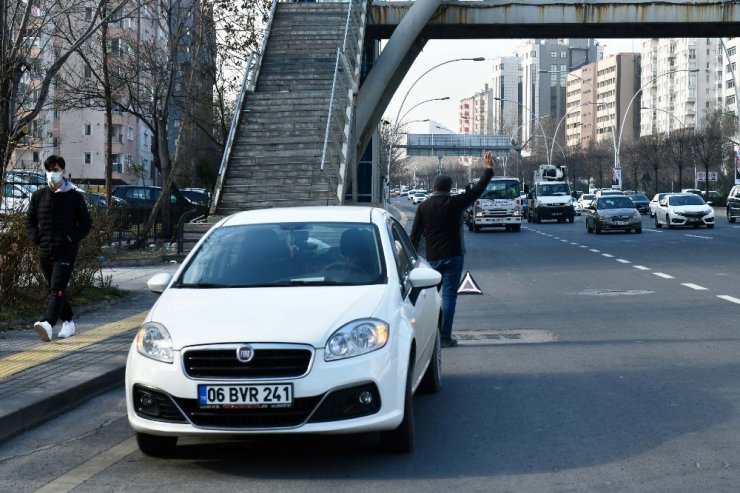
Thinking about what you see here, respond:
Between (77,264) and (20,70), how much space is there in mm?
3439

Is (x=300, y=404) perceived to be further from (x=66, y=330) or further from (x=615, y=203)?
(x=615, y=203)

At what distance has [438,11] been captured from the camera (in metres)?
36.3

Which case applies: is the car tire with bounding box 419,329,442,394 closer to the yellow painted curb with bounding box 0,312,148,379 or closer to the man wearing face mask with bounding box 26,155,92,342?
the yellow painted curb with bounding box 0,312,148,379

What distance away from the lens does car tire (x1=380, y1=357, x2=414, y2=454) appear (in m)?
7.14

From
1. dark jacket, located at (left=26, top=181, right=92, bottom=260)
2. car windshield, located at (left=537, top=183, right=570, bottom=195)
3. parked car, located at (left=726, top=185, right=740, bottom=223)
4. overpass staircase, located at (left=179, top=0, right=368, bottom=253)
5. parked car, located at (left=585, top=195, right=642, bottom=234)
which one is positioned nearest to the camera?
dark jacket, located at (left=26, top=181, right=92, bottom=260)

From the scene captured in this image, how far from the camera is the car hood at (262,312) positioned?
22.4ft

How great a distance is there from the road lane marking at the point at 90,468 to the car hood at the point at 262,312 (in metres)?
0.88

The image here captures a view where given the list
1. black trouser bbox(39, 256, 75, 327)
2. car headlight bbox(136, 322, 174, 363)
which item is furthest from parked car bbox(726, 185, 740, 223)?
car headlight bbox(136, 322, 174, 363)

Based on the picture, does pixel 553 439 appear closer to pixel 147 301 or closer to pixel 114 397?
pixel 114 397

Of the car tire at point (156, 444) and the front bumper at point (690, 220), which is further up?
the car tire at point (156, 444)

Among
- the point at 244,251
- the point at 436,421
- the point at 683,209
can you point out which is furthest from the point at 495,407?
the point at 683,209

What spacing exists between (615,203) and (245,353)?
41.5 meters

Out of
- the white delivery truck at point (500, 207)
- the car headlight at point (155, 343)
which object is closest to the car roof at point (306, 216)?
the car headlight at point (155, 343)

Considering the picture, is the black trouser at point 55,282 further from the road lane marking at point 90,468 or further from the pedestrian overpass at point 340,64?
the pedestrian overpass at point 340,64
